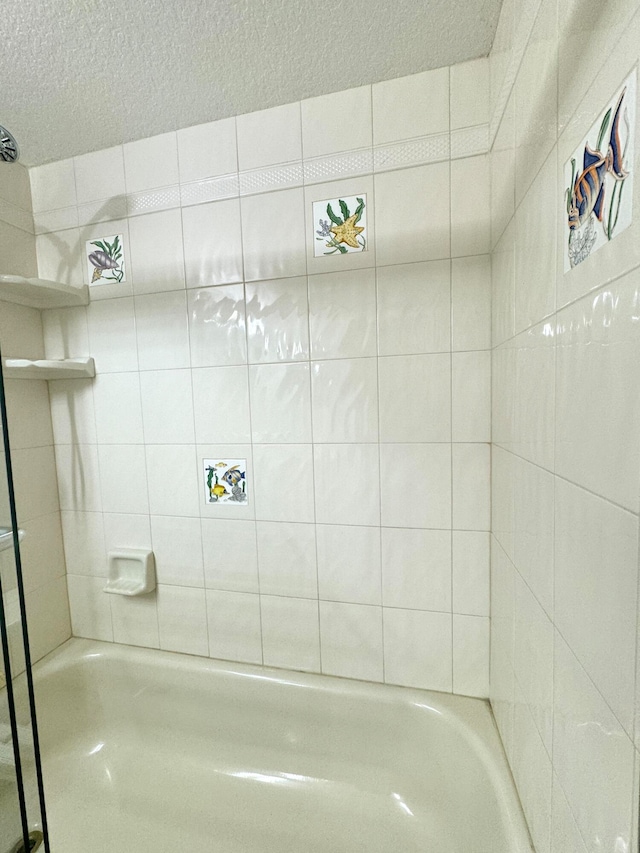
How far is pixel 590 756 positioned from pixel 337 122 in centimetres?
149

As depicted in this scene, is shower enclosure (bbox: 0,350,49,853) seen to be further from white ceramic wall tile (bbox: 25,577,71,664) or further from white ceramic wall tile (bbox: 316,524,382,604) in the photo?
white ceramic wall tile (bbox: 25,577,71,664)

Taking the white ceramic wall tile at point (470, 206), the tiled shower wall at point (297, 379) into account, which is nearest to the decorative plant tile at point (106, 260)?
the tiled shower wall at point (297, 379)

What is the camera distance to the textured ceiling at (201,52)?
0.86 m

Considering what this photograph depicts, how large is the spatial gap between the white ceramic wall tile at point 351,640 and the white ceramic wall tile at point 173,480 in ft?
1.89

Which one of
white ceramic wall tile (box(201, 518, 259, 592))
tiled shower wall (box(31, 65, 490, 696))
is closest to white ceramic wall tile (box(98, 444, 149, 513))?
tiled shower wall (box(31, 65, 490, 696))

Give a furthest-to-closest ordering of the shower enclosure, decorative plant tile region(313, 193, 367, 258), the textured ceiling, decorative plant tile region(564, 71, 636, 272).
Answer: decorative plant tile region(313, 193, 367, 258)
the textured ceiling
the shower enclosure
decorative plant tile region(564, 71, 636, 272)

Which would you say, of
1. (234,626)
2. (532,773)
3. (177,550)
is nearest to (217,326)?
(177,550)

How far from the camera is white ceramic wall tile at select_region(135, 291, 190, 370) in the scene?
4.22 feet

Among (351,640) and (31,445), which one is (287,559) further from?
(31,445)

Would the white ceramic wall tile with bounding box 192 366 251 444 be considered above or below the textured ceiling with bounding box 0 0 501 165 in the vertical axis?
below

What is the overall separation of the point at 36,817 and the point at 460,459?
3.70 ft

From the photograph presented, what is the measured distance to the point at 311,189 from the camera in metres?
1.15

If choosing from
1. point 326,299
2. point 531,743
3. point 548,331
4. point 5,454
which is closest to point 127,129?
point 326,299

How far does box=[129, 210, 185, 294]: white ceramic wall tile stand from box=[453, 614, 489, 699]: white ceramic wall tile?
1.40m
